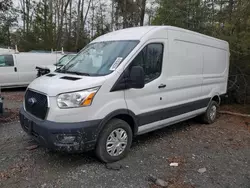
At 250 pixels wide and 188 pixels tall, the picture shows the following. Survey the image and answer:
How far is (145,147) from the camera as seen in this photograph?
436 cm

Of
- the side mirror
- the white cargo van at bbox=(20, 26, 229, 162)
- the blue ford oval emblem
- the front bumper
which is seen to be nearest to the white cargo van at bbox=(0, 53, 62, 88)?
the white cargo van at bbox=(20, 26, 229, 162)

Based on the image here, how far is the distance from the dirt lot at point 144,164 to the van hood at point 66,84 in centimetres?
115

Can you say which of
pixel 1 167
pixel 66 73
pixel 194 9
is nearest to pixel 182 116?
pixel 66 73

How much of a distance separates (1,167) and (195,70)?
4103 mm

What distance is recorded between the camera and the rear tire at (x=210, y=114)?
233 inches

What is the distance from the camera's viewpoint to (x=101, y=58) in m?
3.95

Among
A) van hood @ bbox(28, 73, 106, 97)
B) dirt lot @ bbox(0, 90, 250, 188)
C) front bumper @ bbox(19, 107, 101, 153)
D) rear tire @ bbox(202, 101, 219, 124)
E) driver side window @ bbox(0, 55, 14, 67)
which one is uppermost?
driver side window @ bbox(0, 55, 14, 67)

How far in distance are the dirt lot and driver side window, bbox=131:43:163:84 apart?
136 cm

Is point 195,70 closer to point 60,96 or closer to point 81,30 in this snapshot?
point 60,96

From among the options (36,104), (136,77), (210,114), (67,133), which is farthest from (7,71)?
(210,114)

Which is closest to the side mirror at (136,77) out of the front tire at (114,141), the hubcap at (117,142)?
the front tire at (114,141)

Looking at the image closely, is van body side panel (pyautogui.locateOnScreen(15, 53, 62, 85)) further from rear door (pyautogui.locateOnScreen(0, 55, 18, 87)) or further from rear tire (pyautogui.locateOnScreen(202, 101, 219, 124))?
rear tire (pyautogui.locateOnScreen(202, 101, 219, 124))

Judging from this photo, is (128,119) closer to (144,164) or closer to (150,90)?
(150,90)

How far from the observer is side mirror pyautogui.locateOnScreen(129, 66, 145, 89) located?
3.49m
